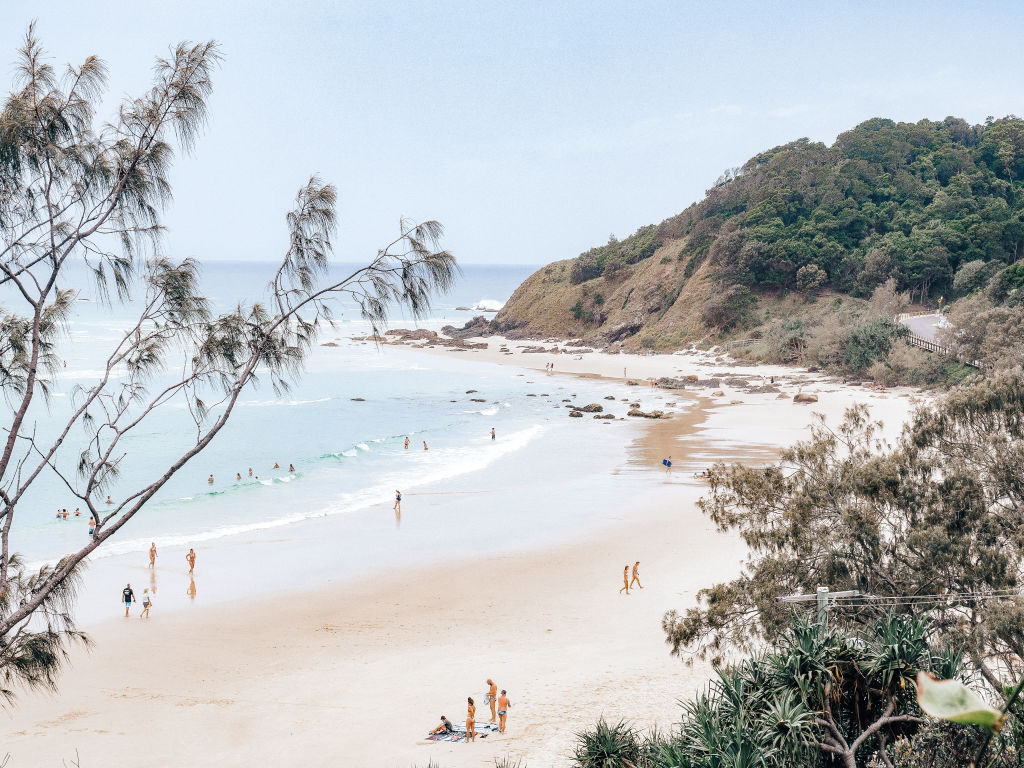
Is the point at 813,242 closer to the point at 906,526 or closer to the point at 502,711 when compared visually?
the point at 906,526

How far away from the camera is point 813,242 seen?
64.5m

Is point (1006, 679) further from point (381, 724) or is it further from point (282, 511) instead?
point (282, 511)

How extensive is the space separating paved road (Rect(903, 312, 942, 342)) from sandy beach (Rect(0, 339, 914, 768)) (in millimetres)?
30057

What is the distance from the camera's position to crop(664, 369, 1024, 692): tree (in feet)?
→ 32.6

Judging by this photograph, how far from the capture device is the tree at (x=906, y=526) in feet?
32.6

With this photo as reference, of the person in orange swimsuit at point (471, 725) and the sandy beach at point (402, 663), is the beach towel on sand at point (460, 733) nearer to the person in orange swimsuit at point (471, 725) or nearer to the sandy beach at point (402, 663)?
the person in orange swimsuit at point (471, 725)

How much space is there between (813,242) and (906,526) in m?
58.9

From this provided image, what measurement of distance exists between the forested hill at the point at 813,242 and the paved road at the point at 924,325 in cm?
392

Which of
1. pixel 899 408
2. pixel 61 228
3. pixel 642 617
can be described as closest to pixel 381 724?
pixel 642 617

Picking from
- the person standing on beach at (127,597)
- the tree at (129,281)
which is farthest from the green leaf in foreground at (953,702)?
the person standing on beach at (127,597)

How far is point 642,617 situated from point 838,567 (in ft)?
23.9

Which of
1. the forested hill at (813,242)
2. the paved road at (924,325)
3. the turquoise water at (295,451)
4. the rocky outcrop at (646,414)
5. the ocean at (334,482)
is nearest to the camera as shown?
the ocean at (334,482)

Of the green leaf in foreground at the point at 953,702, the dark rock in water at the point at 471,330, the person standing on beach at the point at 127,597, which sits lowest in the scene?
the person standing on beach at the point at 127,597

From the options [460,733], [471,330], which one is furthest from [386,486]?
[471,330]
